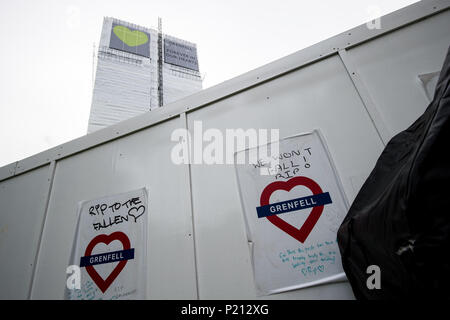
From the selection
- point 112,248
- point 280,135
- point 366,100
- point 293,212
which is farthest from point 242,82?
point 112,248

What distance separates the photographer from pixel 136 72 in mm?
3635

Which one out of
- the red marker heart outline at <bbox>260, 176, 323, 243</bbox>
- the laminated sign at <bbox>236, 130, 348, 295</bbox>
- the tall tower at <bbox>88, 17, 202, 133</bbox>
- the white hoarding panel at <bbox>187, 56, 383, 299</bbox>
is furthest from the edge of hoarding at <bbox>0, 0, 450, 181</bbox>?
the tall tower at <bbox>88, 17, 202, 133</bbox>

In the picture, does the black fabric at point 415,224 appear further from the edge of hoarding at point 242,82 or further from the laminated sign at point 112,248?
the laminated sign at point 112,248

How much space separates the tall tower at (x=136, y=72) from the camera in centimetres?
307

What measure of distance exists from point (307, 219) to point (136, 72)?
3.83 metres

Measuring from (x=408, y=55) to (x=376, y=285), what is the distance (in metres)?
0.86

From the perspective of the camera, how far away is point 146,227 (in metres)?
0.98

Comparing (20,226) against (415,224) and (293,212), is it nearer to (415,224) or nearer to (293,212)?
(293,212)

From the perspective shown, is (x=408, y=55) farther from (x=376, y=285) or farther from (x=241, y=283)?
(x=241, y=283)

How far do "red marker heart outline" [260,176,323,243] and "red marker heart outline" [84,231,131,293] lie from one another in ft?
2.22

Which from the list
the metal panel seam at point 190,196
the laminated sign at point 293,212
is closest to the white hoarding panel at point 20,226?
the metal panel seam at point 190,196

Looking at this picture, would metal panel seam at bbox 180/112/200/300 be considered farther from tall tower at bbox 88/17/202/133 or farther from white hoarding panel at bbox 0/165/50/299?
tall tower at bbox 88/17/202/133

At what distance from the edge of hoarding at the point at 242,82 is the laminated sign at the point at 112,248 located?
402 millimetres

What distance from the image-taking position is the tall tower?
3072 millimetres
